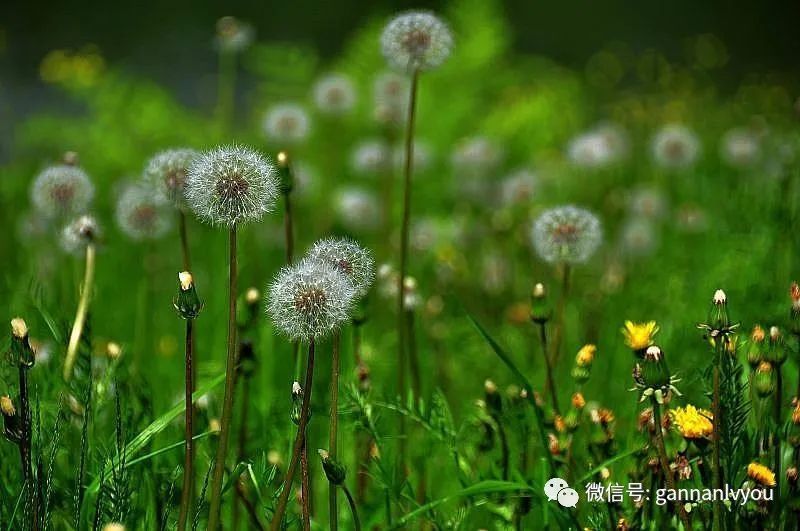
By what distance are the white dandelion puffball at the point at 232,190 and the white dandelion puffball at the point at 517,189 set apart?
1556 millimetres

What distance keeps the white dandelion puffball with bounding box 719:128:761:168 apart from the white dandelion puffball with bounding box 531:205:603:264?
5.64ft

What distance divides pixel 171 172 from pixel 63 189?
324mm

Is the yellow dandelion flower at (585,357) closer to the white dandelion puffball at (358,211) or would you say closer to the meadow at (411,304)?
the meadow at (411,304)

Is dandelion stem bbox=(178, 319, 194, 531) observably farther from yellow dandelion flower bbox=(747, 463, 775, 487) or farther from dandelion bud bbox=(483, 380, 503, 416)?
yellow dandelion flower bbox=(747, 463, 775, 487)

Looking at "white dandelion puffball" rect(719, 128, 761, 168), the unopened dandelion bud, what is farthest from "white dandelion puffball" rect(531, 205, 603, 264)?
"white dandelion puffball" rect(719, 128, 761, 168)

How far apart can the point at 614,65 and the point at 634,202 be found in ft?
3.54

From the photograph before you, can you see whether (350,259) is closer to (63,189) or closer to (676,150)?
(63,189)

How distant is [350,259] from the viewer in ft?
3.45

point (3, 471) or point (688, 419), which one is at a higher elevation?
point (688, 419)

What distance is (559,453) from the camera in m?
1.25

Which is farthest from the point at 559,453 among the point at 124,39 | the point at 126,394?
the point at 124,39

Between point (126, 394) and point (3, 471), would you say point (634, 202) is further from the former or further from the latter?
point (3, 471)

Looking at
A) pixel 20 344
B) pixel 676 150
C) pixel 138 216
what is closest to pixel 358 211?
pixel 676 150

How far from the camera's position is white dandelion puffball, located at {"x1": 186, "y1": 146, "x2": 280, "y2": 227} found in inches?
40.1
